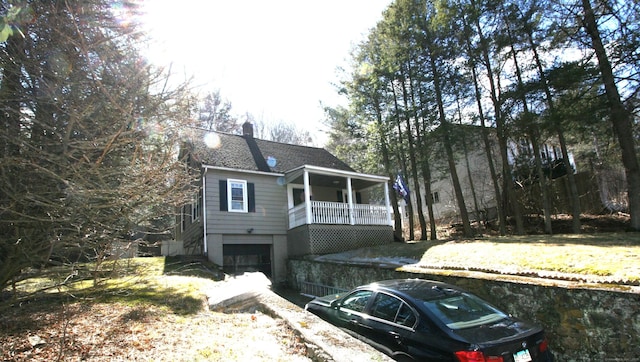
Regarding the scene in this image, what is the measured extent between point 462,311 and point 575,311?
8.86 ft

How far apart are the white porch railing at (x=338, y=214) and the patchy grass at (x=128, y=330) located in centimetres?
902

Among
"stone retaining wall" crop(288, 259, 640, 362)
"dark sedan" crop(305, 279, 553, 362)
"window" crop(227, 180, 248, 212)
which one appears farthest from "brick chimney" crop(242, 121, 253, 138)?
"dark sedan" crop(305, 279, 553, 362)

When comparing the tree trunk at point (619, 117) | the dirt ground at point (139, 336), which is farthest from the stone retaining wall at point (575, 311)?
the tree trunk at point (619, 117)

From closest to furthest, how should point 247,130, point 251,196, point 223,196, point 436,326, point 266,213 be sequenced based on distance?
point 436,326
point 223,196
point 251,196
point 266,213
point 247,130

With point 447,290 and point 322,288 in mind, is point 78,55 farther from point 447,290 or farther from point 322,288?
point 322,288

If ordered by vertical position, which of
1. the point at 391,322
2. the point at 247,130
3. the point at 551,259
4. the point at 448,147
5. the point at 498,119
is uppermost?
the point at 247,130

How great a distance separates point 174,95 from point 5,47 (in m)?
2.10

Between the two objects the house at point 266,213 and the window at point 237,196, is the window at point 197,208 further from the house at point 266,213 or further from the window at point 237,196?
the window at point 237,196

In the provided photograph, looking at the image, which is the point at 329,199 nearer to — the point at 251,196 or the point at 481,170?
the point at 251,196

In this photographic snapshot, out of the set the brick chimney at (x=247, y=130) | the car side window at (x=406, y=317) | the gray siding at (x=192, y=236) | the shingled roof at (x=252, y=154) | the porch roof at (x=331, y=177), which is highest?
the brick chimney at (x=247, y=130)

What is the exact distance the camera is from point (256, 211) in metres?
15.9

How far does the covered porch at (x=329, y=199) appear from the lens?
611 inches

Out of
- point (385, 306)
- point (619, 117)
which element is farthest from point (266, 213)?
point (619, 117)

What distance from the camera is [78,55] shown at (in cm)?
439
